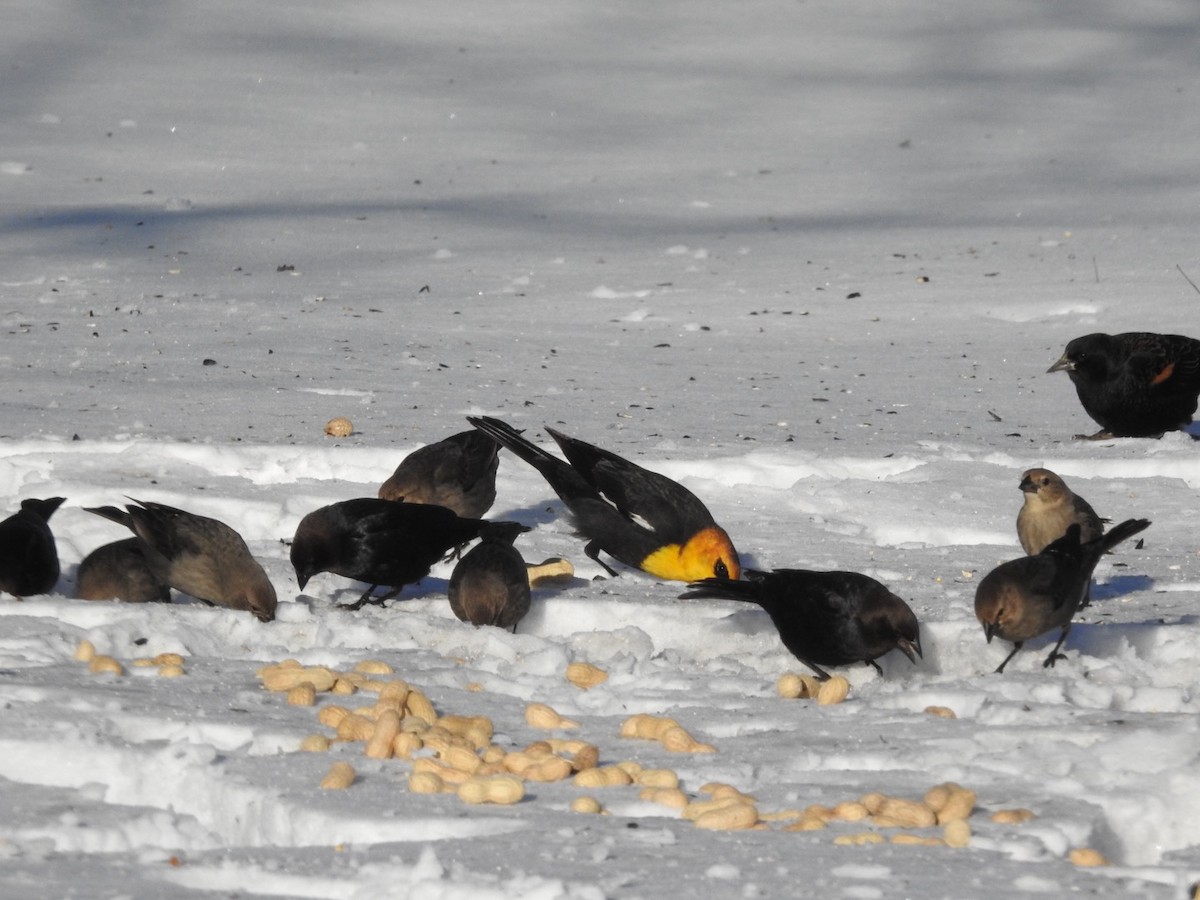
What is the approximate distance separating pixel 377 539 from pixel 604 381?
3175 mm

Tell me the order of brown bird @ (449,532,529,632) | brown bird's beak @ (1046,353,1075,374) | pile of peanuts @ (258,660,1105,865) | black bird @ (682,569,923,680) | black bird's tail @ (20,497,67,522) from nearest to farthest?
pile of peanuts @ (258,660,1105,865) → black bird @ (682,569,923,680) → brown bird @ (449,532,529,632) → black bird's tail @ (20,497,67,522) → brown bird's beak @ (1046,353,1075,374)

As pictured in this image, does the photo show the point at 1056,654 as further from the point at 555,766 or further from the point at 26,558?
the point at 26,558

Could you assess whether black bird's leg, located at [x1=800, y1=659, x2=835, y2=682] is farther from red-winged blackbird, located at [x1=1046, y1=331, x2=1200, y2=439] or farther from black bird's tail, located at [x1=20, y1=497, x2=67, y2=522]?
red-winged blackbird, located at [x1=1046, y1=331, x2=1200, y2=439]

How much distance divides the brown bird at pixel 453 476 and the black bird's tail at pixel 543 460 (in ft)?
0.19

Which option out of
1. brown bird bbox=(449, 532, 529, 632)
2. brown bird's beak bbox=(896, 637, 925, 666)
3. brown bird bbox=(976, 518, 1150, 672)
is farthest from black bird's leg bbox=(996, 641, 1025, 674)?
brown bird bbox=(449, 532, 529, 632)

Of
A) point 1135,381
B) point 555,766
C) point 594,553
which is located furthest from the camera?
point 1135,381

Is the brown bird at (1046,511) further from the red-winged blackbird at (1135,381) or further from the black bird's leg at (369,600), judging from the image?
the black bird's leg at (369,600)

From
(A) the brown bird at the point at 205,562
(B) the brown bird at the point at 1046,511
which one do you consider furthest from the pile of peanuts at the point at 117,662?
(B) the brown bird at the point at 1046,511

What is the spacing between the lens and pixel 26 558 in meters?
4.68

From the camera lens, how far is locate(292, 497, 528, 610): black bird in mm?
4895

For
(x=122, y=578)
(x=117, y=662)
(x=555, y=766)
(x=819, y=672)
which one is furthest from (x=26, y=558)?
(x=819, y=672)

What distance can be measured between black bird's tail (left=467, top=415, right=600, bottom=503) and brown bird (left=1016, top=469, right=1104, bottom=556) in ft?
4.72

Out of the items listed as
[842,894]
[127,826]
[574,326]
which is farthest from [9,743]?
[574,326]

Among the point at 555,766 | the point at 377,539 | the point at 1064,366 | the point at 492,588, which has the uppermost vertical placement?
the point at 1064,366
